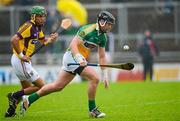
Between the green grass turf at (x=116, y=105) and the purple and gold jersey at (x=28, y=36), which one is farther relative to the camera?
the purple and gold jersey at (x=28, y=36)

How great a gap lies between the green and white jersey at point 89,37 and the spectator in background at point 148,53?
1598 cm

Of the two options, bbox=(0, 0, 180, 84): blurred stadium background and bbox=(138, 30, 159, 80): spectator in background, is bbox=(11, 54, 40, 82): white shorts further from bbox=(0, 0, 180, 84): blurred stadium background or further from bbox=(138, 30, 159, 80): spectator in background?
bbox=(138, 30, 159, 80): spectator in background

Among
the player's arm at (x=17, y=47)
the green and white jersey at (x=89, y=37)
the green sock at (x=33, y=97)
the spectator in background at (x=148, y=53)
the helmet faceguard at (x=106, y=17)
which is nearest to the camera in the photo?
the helmet faceguard at (x=106, y=17)

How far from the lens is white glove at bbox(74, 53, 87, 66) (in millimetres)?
14625

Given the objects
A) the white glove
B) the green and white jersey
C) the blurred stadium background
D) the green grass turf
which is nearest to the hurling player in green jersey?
the green and white jersey

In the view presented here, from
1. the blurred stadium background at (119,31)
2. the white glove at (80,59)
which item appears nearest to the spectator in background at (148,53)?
the blurred stadium background at (119,31)

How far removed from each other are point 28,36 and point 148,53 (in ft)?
→ 53.1

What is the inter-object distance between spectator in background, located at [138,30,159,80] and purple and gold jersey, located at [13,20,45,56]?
1549 cm

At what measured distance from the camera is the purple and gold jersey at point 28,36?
15.8m

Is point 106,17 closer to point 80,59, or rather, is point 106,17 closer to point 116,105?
point 80,59

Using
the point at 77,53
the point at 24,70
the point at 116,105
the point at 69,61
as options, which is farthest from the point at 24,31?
the point at 116,105

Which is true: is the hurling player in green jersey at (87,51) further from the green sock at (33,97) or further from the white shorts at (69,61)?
the green sock at (33,97)

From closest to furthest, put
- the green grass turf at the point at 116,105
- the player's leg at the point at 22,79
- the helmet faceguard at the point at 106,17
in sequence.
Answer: the helmet faceguard at the point at 106,17
the green grass turf at the point at 116,105
the player's leg at the point at 22,79

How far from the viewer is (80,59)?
48.2 feet
